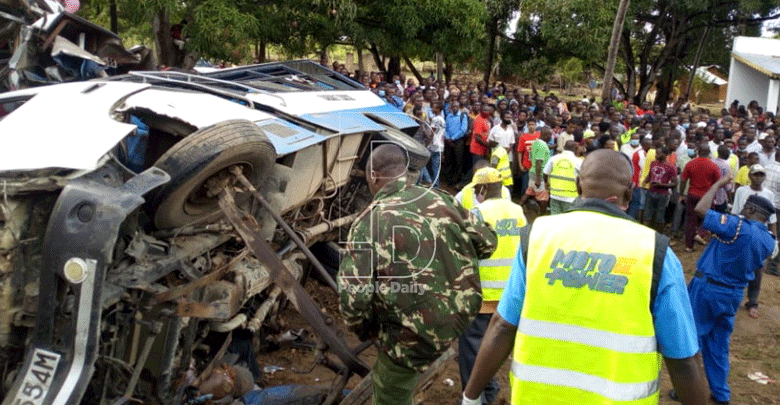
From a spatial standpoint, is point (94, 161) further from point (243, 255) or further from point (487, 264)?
point (487, 264)

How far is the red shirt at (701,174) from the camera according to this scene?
28.6 ft

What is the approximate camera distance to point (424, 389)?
3.79 metres

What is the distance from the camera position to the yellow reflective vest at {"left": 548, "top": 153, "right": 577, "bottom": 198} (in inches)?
328

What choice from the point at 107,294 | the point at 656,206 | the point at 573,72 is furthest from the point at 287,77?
the point at 573,72

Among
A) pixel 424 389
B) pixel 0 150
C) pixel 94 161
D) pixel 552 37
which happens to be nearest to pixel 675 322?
pixel 424 389

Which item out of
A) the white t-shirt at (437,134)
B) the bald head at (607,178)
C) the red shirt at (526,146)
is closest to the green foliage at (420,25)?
the white t-shirt at (437,134)

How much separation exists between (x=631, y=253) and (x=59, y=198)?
2254 mm

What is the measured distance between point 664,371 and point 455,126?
6.24 m

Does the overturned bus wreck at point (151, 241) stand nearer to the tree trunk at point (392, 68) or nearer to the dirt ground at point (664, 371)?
the dirt ground at point (664, 371)

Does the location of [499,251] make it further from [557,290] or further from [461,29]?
[461,29]

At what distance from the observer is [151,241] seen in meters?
3.55

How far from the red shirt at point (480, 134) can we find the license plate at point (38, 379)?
8268 mm

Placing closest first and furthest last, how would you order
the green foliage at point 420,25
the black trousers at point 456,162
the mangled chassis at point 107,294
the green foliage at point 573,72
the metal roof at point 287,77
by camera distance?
the mangled chassis at point 107,294 < the metal roof at point 287,77 < the black trousers at point 456,162 < the green foliage at point 420,25 < the green foliage at point 573,72

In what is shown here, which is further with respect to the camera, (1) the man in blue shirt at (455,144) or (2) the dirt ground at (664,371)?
(1) the man in blue shirt at (455,144)
